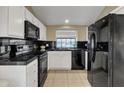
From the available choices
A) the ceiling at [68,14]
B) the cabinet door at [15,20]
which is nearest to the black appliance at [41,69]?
the cabinet door at [15,20]

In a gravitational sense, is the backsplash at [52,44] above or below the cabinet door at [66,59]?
above

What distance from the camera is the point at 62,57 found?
22.2ft

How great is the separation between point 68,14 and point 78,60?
1.88 meters

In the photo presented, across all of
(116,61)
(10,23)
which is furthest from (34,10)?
(116,61)

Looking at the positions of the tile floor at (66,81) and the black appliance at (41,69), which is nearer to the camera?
the black appliance at (41,69)

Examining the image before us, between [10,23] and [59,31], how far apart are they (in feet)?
16.7

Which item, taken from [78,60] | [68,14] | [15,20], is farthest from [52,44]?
[15,20]

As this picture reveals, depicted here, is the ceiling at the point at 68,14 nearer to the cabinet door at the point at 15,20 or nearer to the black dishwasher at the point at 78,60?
the black dishwasher at the point at 78,60

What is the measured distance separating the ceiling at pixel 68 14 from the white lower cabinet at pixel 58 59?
1.33m

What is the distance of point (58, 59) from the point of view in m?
6.77

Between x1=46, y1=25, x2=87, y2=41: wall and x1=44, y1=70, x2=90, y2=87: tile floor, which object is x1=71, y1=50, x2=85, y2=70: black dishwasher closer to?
x1=46, y1=25, x2=87, y2=41: wall

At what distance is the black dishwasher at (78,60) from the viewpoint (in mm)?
6809

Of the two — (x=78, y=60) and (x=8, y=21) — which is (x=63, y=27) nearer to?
(x=78, y=60)

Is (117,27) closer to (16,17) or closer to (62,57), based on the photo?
(16,17)
